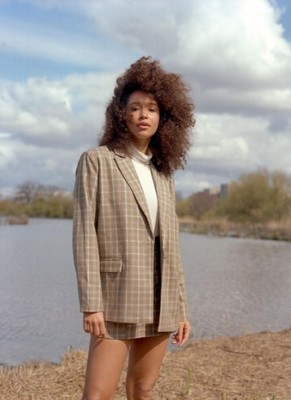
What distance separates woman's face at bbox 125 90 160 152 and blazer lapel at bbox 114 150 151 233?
13 cm

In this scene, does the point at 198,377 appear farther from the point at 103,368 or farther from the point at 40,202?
the point at 40,202

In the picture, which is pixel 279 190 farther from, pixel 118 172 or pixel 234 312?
pixel 118 172

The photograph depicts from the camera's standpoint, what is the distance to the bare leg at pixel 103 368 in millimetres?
2607

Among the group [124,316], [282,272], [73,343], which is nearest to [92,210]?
[124,316]

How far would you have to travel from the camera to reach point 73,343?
8305 mm

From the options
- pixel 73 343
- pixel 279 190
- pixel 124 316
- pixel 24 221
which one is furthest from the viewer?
pixel 279 190

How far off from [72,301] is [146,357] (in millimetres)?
9102

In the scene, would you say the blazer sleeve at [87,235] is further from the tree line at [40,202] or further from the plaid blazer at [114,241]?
the tree line at [40,202]

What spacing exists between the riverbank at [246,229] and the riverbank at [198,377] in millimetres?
35779

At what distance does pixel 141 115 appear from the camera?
2.84m

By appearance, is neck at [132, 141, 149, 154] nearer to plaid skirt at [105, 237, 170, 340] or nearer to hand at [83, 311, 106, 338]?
plaid skirt at [105, 237, 170, 340]

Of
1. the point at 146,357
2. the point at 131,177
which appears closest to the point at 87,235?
the point at 131,177

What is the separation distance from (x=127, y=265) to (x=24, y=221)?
4724 cm

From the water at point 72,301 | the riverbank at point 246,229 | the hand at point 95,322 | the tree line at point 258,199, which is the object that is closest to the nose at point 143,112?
the hand at point 95,322
